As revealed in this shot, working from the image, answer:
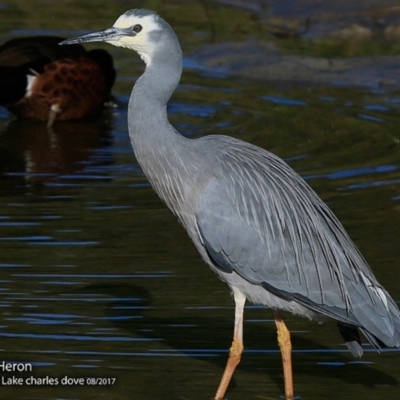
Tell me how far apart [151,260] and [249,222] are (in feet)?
6.30

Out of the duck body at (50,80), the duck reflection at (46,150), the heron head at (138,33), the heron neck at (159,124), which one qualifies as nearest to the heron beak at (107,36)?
the heron head at (138,33)

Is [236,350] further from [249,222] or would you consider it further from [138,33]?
[138,33]

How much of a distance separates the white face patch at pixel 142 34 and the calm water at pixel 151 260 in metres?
1.66

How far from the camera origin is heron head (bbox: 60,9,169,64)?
21.5 ft

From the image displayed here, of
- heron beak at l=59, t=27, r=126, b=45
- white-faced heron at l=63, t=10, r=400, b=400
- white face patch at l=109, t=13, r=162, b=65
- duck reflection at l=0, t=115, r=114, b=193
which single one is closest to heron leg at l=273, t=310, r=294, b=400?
white-faced heron at l=63, t=10, r=400, b=400

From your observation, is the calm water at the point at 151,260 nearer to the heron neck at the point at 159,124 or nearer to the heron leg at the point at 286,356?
the heron leg at the point at 286,356

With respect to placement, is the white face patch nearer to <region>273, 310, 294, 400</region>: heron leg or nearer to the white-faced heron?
the white-faced heron

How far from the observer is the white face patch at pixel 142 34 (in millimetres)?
6551

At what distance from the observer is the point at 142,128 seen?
658 centimetres

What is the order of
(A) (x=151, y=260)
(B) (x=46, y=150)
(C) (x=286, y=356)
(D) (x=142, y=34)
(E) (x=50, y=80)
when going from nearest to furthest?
(C) (x=286, y=356), (D) (x=142, y=34), (A) (x=151, y=260), (B) (x=46, y=150), (E) (x=50, y=80)

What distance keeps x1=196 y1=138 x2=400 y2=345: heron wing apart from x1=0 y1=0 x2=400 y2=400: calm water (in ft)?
1.64

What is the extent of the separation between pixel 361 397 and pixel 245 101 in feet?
22.5

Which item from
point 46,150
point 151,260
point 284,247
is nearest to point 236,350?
point 284,247

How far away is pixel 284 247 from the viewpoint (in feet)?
21.1
